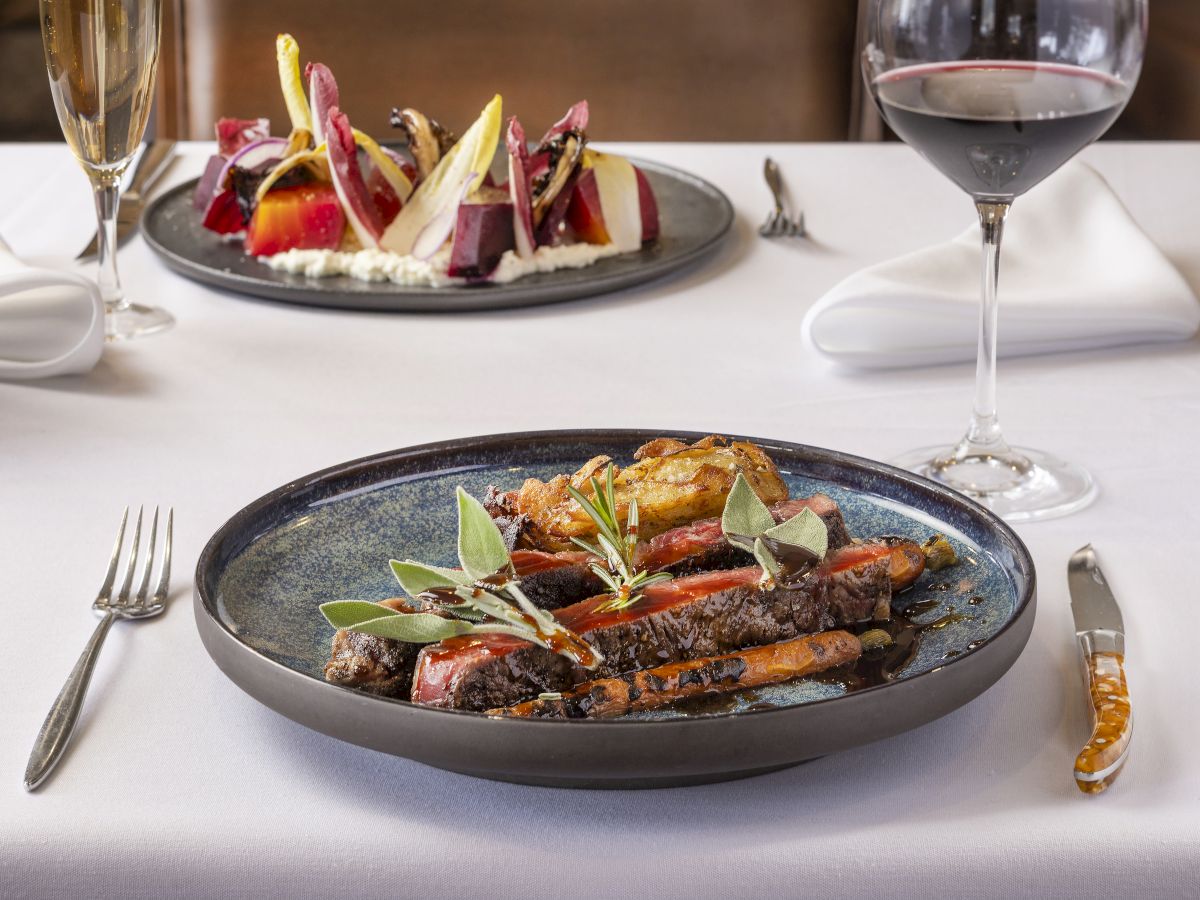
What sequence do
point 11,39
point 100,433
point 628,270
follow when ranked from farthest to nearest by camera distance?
point 11,39 → point 628,270 → point 100,433

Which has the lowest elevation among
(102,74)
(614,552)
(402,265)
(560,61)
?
(560,61)

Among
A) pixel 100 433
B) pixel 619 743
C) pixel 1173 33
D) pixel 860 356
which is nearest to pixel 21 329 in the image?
pixel 100 433

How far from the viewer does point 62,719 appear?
722 mm

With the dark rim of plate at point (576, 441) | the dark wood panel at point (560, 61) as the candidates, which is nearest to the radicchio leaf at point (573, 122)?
the dark rim of plate at point (576, 441)

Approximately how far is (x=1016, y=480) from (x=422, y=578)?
1.72ft

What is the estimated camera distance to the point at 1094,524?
989 millimetres

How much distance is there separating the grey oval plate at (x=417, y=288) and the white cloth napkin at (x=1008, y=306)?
0.84ft

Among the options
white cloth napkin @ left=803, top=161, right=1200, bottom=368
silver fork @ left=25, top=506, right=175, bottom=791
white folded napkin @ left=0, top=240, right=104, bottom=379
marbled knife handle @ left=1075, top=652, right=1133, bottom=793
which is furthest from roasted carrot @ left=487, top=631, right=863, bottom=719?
white folded napkin @ left=0, top=240, right=104, bottom=379

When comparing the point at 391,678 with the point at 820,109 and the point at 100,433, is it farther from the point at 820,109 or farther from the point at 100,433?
the point at 820,109

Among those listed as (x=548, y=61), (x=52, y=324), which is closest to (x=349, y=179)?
(x=52, y=324)

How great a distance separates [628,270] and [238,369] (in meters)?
0.41

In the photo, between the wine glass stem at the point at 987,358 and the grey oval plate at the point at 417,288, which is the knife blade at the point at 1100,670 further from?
the grey oval plate at the point at 417,288

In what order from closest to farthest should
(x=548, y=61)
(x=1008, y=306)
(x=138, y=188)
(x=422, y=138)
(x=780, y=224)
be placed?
(x=1008, y=306) → (x=422, y=138) → (x=780, y=224) → (x=138, y=188) → (x=548, y=61)

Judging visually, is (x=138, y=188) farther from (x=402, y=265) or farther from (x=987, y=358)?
(x=987, y=358)
